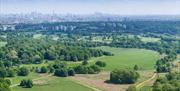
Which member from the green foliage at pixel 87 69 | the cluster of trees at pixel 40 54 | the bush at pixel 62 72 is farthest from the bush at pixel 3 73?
the green foliage at pixel 87 69

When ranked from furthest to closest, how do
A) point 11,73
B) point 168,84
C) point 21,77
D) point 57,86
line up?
1. point 11,73
2. point 21,77
3. point 57,86
4. point 168,84

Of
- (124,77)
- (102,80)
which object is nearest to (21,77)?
(102,80)

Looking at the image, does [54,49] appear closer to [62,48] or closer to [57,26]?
[62,48]

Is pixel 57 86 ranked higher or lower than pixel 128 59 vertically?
higher

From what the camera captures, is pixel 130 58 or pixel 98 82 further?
pixel 130 58

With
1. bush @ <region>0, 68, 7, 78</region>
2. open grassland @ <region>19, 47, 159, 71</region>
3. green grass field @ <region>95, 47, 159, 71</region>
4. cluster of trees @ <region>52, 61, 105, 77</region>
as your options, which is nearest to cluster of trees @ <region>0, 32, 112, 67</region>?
open grassland @ <region>19, 47, 159, 71</region>

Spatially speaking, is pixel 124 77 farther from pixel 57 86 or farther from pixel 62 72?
pixel 62 72

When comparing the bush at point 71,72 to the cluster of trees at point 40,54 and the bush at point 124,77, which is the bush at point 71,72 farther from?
the cluster of trees at point 40,54
